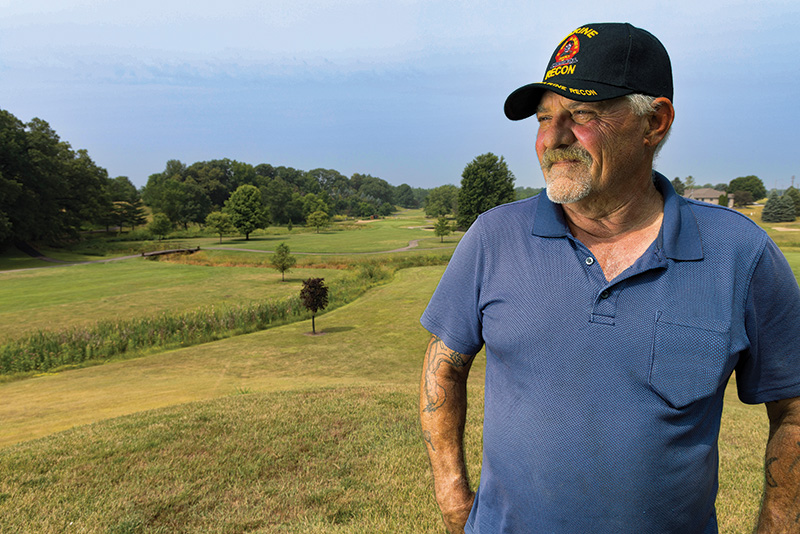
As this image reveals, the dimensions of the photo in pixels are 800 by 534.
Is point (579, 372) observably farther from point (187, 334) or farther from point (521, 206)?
point (187, 334)

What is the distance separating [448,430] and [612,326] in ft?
2.49

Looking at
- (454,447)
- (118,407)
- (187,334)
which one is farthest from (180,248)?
(454,447)

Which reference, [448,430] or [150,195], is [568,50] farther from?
[150,195]

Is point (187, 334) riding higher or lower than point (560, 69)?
lower

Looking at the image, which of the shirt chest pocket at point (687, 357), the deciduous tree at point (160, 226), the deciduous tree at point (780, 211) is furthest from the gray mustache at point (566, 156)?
the deciduous tree at point (780, 211)

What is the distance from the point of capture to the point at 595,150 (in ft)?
5.13

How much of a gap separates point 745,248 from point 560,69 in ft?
2.78

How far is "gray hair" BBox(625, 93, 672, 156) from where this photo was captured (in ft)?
5.07

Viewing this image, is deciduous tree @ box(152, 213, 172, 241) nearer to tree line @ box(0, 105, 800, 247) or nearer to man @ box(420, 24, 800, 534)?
tree line @ box(0, 105, 800, 247)

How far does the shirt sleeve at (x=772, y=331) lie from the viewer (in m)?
1.43

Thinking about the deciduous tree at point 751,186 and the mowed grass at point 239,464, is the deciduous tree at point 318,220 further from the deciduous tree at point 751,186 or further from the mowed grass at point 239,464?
the deciduous tree at point 751,186

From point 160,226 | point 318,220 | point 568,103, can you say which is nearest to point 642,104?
point 568,103

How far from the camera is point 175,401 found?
8898mm

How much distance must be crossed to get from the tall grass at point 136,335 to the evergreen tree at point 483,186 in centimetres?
4674
